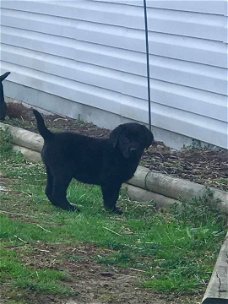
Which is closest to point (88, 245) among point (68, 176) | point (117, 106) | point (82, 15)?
point (68, 176)

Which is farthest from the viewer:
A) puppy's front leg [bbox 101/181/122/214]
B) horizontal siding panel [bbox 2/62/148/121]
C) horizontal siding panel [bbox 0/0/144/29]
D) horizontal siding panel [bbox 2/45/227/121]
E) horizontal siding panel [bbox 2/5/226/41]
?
horizontal siding panel [bbox 2/62/148/121]

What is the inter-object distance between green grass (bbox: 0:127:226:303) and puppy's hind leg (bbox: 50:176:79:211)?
85 mm

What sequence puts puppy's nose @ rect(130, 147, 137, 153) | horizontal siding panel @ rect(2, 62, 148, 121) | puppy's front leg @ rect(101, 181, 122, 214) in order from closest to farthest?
1. puppy's nose @ rect(130, 147, 137, 153)
2. puppy's front leg @ rect(101, 181, 122, 214)
3. horizontal siding panel @ rect(2, 62, 148, 121)

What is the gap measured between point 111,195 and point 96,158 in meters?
0.38

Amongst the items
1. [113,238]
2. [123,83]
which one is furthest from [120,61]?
[113,238]

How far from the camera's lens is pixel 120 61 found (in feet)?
42.9

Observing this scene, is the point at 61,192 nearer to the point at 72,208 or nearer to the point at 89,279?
the point at 72,208

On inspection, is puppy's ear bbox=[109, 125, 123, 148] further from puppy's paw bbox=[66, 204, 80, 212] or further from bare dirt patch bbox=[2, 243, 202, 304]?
bare dirt patch bbox=[2, 243, 202, 304]

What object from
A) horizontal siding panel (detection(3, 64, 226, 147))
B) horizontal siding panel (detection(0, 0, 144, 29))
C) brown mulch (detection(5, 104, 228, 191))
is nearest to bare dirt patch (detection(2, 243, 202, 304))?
brown mulch (detection(5, 104, 228, 191))

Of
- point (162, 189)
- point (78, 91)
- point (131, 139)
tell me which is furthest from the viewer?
point (78, 91)

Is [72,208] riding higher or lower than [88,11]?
lower

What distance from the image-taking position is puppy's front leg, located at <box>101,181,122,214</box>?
9.58 metres

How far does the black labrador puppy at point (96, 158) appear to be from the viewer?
941 centimetres

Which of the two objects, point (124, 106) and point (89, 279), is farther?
point (124, 106)
